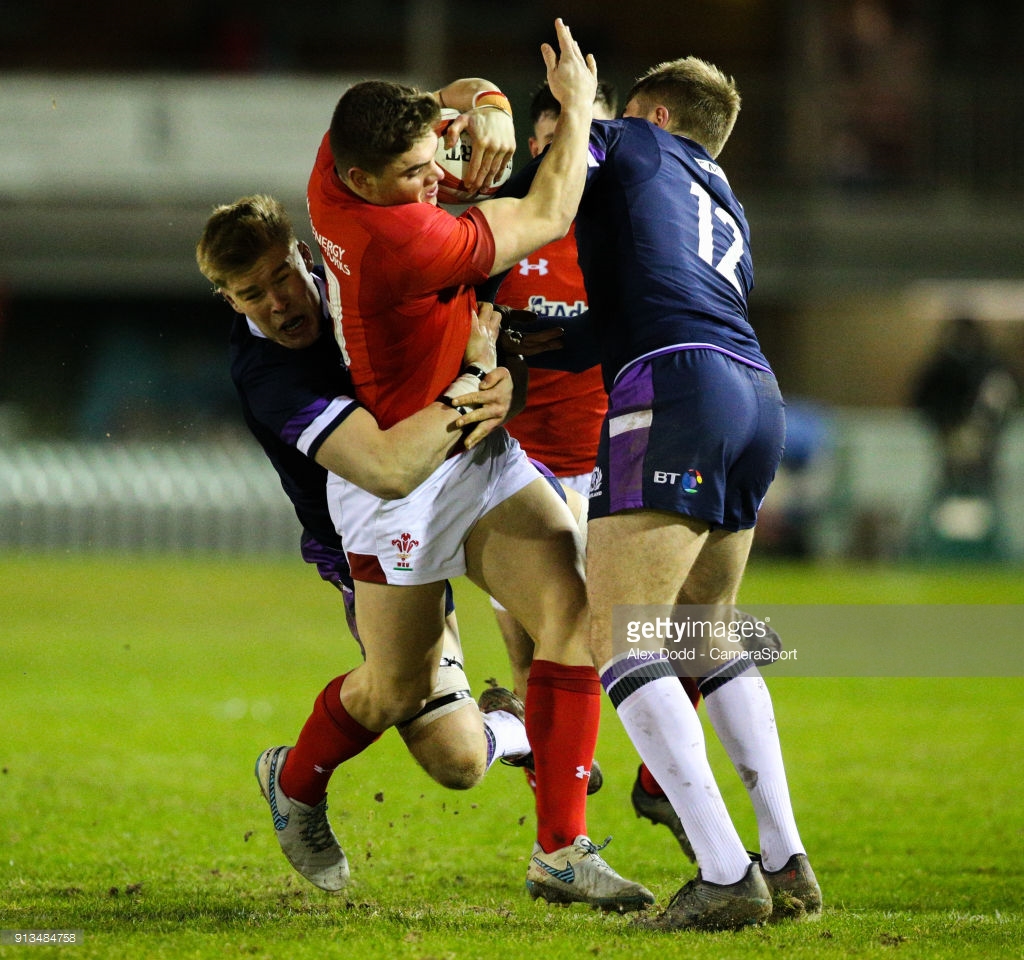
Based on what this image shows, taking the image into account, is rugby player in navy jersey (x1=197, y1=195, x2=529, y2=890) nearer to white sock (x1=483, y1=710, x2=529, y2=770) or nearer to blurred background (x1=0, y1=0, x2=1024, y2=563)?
white sock (x1=483, y1=710, x2=529, y2=770)

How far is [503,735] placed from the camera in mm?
4758

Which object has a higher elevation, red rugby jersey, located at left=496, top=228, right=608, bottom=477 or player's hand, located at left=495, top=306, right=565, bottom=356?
player's hand, located at left=495, top=306, right=565, bottom=356

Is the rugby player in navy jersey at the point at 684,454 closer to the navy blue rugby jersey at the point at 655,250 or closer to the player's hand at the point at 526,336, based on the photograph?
the navy blue rugby jersey at the point at 655,250

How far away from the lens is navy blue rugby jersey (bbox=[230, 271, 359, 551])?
410cm

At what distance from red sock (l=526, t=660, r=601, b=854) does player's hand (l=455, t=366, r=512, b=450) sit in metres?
0.70

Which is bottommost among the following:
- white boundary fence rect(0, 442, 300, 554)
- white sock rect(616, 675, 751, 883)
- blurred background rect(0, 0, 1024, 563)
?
white boundary fence rect(0, 442, 300, 554)

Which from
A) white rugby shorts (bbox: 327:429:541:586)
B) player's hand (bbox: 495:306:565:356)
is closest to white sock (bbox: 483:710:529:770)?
white rugby shorts (bbox: 327:429:541:586)

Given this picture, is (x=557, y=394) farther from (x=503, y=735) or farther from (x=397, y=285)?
(x=397, y=285)

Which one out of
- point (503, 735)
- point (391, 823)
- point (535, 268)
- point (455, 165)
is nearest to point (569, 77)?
point (455, 165)

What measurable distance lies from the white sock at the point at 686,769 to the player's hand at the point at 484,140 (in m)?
1.51

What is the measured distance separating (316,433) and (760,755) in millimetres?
1537

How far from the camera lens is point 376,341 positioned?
13.3ft

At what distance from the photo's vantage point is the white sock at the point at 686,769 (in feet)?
12.2

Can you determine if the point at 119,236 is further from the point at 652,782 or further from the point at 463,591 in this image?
the point at 652,782
